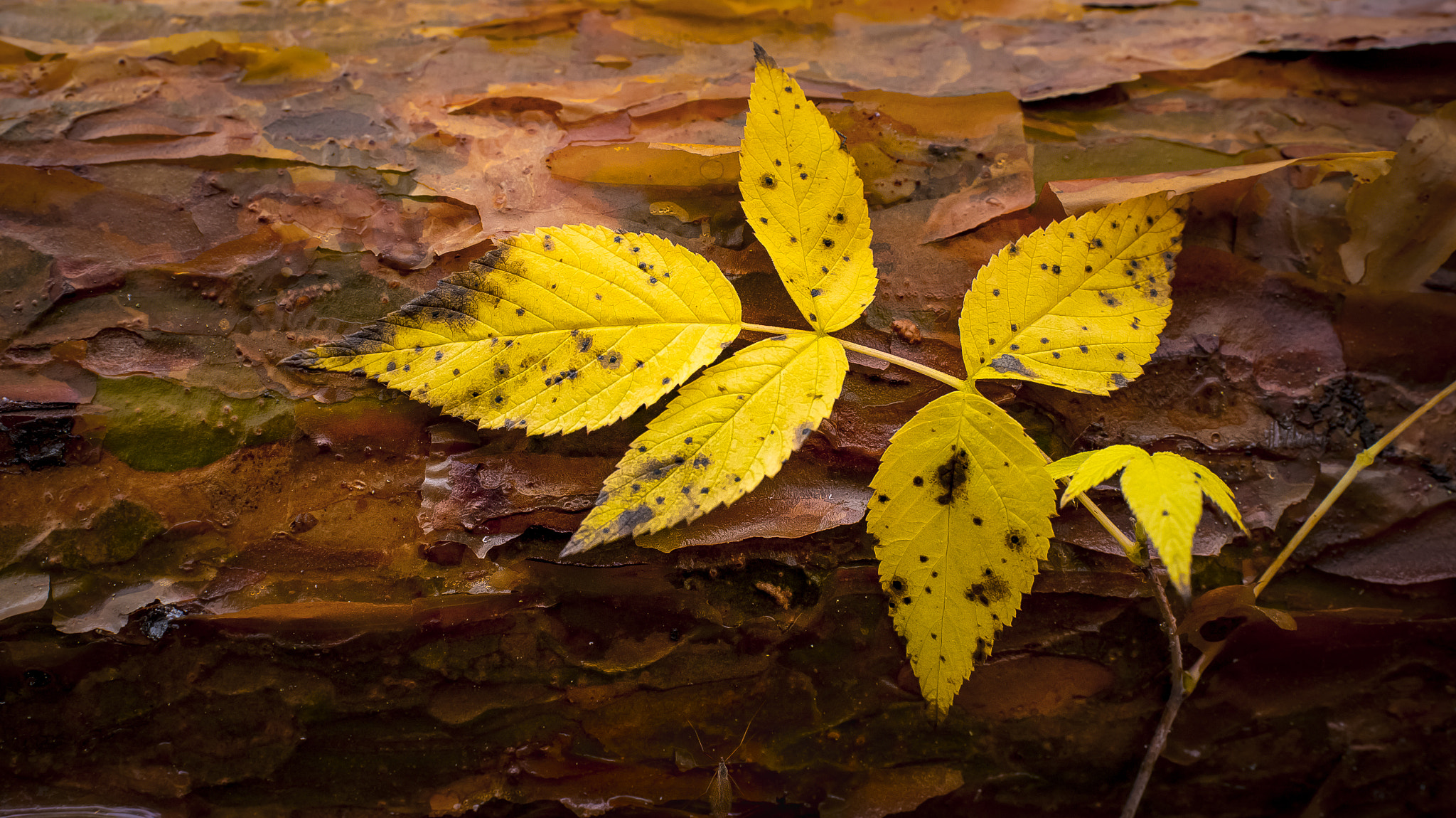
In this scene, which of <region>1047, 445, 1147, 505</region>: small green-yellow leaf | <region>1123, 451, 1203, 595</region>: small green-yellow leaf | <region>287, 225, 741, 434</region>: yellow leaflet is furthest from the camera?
<region>287, 225, 741, 434</region>: yellow leaflet

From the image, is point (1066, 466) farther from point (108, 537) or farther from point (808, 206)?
point (108, 537)

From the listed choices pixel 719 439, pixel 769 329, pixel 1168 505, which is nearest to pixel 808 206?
pixel 769 329

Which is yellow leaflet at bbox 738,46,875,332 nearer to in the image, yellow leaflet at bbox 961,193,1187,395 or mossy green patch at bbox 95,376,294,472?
yellow leaflet at bbox 961,193,1187,395

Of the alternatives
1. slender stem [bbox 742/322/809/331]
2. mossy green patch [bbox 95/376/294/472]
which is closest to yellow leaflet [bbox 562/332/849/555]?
slender stem [bbox 742/322/809/331]

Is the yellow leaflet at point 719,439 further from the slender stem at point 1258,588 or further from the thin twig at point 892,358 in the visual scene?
the slender stem at point 1258,588

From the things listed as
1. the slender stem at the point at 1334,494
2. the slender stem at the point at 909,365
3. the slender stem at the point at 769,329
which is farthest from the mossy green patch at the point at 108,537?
the slender stem at the point at 1334,494

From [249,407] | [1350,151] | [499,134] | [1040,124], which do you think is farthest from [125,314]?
[1350,151]
